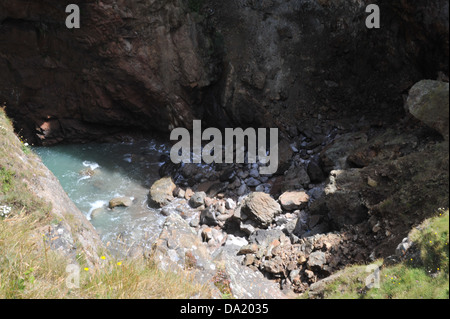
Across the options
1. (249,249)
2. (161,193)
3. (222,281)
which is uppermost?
(161,193)

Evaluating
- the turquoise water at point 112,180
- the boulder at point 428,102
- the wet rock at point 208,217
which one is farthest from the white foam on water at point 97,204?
the boulder at point 428,102

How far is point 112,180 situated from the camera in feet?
36.3

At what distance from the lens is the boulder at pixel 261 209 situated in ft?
28.3

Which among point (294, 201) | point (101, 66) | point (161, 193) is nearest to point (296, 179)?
point (294, 201)

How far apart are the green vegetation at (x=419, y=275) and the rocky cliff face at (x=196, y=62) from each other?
5.89 m

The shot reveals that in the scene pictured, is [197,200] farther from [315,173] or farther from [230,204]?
[315,173]

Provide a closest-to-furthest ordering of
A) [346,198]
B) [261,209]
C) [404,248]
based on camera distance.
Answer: [404,248] → [346,198] → [261,209]

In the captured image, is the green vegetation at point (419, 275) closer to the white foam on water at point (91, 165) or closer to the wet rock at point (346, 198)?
the wet rock at point (346, 198)

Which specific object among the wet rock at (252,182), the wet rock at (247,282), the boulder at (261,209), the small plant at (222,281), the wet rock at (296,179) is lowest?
the wet rock at (247,282)

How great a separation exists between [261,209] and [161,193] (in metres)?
3.15

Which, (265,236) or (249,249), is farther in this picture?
(265,236)

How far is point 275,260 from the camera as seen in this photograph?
24.3 ft
